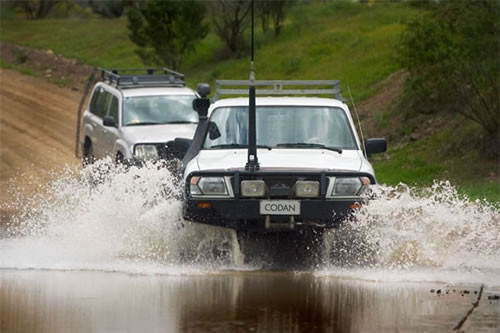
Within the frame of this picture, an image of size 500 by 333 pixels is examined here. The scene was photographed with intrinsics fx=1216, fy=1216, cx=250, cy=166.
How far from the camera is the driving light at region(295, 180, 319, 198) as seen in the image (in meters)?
11.4

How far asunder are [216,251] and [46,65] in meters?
33.4

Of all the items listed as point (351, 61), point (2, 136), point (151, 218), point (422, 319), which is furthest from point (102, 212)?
point (351, 61)

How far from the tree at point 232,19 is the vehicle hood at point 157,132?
69.6 feet

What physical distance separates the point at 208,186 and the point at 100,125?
24.4 ft

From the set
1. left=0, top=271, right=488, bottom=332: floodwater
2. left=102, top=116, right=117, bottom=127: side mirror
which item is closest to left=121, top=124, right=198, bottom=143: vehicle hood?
left=102, top=116, right=117, bottom=127: side mirror

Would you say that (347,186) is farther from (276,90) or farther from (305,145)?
(276,90)

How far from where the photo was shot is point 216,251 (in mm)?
12039

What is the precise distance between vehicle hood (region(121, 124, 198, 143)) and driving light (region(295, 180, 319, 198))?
532 centimetres

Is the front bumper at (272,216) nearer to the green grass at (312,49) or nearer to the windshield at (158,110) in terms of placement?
the windshield at (158,110)

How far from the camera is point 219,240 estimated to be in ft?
39.4

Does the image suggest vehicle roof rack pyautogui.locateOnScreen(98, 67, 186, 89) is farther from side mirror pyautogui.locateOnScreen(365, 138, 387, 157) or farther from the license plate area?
the license plate area

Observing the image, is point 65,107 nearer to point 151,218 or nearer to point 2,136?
point 2,136

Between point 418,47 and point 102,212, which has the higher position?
point 418,47

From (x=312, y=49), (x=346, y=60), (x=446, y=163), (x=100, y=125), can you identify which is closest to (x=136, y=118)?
(x=100, y=125)
